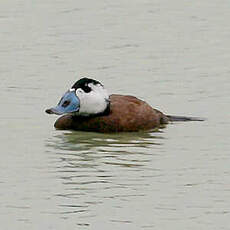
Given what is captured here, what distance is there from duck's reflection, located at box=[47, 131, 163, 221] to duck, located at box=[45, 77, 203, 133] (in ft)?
0.36

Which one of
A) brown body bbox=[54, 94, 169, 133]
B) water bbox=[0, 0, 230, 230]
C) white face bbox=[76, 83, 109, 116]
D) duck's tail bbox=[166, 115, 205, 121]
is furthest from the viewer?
duck's tail bbox=[166, 115, 205, 121]

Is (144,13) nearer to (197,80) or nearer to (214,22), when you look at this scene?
(214,22)

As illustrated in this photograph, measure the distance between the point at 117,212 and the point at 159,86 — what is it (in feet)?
19.5

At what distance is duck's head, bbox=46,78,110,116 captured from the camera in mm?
14602

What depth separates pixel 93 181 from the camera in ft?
38.6

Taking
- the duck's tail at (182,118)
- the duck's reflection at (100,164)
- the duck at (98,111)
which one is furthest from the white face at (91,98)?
the duck's tail at (182,118)

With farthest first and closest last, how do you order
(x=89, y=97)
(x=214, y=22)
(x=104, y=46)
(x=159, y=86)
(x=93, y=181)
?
(x=214, y=22) → (x=104, y=46) → (x=159, y=86) → (x=89, y=97) → (x=93, y=181)

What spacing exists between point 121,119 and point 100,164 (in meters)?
2.00

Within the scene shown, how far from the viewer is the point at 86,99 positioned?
48.3 ft

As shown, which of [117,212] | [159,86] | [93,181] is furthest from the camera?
[159,86]

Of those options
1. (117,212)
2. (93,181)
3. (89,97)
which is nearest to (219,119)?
(89,97)

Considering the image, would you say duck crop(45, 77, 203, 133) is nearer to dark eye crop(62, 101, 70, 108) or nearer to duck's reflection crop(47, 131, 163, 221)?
dark eye crop(62, 101, 70, 108)

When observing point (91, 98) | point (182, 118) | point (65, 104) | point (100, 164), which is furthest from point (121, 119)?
point (100, 164)

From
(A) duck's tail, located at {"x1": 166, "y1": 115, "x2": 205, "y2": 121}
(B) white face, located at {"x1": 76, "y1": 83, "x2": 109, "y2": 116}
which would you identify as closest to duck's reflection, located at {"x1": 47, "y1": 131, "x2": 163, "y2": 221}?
(B) white face, located at {"x1": 76, "y1": 83, "x2": 109, "y2": 116}
